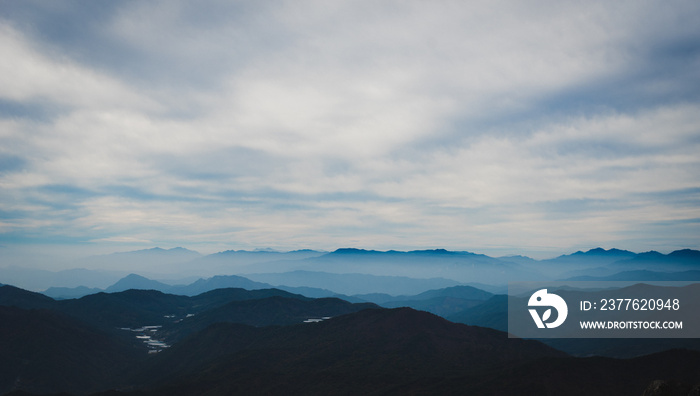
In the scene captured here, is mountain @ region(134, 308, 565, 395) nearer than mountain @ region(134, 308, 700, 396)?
No

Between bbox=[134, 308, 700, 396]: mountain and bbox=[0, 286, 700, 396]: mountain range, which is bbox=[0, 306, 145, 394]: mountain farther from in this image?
bbox=[134, 308, 700, 396]: mountain

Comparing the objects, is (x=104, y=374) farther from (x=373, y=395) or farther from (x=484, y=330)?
(x=484, y=330)

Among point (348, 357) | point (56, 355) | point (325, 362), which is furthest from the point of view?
point (56, 355)

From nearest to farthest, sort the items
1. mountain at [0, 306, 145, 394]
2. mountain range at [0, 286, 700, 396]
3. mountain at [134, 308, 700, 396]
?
1. mountain at [134, 308, 700, 396]
2. mountain range at [0, 286, 700, 396]
3. mountain at [0, 306, 145, 394]

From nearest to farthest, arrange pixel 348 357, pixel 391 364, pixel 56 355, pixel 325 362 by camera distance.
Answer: pixel 391 364, pixel 325 362, pixel 348 357, pixel 56 355

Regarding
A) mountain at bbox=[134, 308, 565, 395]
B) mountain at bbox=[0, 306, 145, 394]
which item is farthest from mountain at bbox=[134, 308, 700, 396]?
mountain at bbox=[0, 306, 145, 394]

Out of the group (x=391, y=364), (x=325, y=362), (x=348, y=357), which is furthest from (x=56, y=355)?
(x=391, y=364)

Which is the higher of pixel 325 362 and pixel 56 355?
pixel 325 362

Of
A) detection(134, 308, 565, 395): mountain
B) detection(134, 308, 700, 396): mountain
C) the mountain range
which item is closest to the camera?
detection(134, 308, 700, 396): mountain

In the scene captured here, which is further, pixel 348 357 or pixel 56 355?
pixel 56 355

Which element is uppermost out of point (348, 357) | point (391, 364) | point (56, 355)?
point (391, 364)

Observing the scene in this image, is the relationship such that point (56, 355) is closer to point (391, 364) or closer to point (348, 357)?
point (348, 357)
